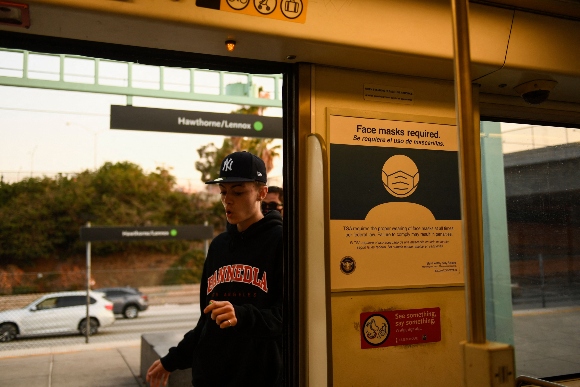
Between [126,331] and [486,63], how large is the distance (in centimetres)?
1336

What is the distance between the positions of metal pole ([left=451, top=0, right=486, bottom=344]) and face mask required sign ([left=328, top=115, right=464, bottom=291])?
3.96 ft

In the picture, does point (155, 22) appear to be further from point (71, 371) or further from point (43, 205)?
point (43, 205)


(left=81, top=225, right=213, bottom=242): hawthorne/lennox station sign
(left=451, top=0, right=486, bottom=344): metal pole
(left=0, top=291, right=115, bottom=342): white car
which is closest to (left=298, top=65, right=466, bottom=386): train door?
(left=451, top=0, right=486, bottom=344): metal pole

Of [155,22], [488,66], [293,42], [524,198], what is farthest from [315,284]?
[524,198]

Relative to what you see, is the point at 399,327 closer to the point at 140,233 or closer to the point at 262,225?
the point at 262,225

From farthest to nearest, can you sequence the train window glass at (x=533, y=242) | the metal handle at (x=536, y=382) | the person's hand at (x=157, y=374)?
the train window glass at (x=533, y=242) → the person's hand at (x=157, y=374) → the metal handle at (x=536, y=382)

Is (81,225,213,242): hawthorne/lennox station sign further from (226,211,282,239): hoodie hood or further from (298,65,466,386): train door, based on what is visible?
(298,65,466,386): train door

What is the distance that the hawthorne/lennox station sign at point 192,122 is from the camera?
412cm

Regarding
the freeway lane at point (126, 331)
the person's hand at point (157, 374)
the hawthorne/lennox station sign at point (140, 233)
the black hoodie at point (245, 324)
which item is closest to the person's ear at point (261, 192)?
the black hoodie at point (245, 324)

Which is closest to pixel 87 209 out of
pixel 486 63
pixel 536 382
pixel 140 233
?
pixel 140 233

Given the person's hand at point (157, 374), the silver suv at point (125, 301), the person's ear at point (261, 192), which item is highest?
the person's ear at point (261, 192)

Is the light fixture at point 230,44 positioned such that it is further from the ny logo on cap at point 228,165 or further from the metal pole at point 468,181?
the metal pole at point 468,181

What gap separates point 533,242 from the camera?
348 cm

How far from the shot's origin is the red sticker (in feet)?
8.50
